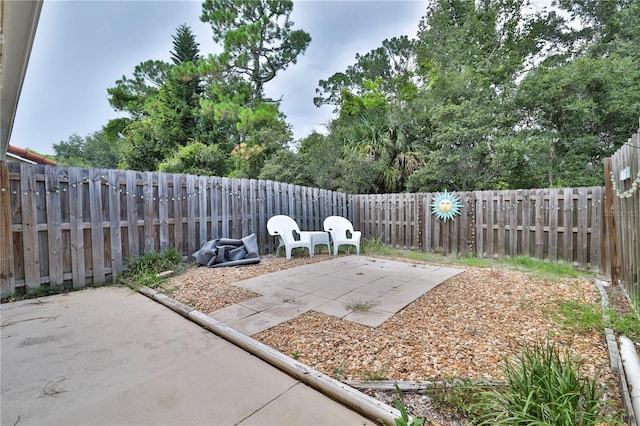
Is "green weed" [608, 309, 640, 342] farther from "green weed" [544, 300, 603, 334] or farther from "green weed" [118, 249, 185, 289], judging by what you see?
"green weed" [118, 249, 185, 289]

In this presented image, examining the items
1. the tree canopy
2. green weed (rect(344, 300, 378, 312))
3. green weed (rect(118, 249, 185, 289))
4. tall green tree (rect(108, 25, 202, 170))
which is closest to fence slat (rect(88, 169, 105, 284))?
green weed (rect(118, 249, 185, 289))

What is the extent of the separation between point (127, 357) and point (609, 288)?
16.2 ft

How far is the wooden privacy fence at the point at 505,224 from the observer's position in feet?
15.0

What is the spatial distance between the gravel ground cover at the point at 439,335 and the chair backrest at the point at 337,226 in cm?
300

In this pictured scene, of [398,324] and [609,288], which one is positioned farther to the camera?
[609,288]

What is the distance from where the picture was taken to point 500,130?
24.1 ft

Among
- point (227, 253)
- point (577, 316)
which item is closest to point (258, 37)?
point (227, 253)

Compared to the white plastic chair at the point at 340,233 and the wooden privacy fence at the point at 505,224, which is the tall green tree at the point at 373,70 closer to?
the wooden privacy fence at the point at 505,224

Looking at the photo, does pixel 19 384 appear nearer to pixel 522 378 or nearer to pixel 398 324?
pixel 398 324

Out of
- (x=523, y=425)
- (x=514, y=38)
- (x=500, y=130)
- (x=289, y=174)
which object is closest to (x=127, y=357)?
(x=523, y=425)

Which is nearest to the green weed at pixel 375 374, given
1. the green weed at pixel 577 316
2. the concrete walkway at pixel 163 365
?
the concrete walkway at pixel 163 365

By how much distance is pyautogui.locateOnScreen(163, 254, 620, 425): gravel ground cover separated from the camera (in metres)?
1.69

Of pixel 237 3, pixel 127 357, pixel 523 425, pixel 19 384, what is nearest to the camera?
pixel 523 425

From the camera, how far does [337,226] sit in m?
6.37
